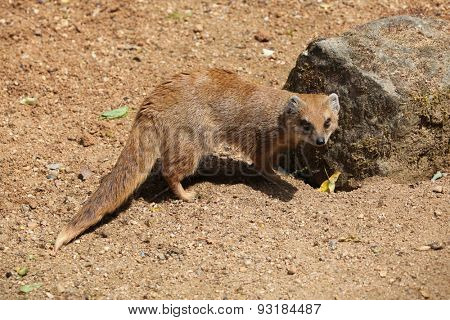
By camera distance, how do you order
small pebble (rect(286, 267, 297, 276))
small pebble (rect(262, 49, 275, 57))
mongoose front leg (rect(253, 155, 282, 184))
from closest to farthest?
small pebble (rect(286, 267, 297, 276))
mongoose front leg (rect(253, 155, 282, 184))
small pebble (rect(262, 49, 275, 57))

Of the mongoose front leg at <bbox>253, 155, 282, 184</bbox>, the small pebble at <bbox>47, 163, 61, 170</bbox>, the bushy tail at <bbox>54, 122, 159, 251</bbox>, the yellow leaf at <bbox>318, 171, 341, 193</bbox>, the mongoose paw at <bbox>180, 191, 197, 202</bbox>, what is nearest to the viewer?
the bushy tail at <bbox>54, 122, 159, 251</bbox>

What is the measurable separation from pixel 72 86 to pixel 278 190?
3.13 meters

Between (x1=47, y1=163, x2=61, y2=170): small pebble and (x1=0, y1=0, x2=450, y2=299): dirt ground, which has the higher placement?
(x1=0, y1=0, x2=450, y2=299): dirt ground

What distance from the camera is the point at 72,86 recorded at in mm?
8258

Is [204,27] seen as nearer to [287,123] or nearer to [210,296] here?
[287,123]

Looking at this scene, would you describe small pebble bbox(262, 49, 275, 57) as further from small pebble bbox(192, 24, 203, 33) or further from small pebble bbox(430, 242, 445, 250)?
small pebble bbox(430, 242, 445, 250)

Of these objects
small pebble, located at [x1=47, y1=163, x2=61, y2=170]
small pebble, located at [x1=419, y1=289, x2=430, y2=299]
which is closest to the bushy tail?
small pebble, located at [x1=47, y1=163, x2=61, y2=170]

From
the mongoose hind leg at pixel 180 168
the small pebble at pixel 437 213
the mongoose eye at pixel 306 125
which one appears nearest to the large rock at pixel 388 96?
the mongoose eye at pixel 306 125

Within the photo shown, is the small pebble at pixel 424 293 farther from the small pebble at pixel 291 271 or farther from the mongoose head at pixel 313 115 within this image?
the mongoose head at pixel 313 115

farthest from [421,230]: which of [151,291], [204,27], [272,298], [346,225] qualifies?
[204,27]

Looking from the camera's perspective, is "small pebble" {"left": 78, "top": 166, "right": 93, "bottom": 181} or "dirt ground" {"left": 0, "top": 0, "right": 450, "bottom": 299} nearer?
"dirt ground" {"left": 0, "top": 0, "right": 450, "bottom": 299}

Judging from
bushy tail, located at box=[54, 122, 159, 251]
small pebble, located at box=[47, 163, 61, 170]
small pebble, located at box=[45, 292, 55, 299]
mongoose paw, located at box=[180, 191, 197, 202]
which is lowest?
small pebble, located at box=[47, 163, 61, 170]

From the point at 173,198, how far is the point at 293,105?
1.54 m

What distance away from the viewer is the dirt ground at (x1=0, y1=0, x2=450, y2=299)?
548 cm
